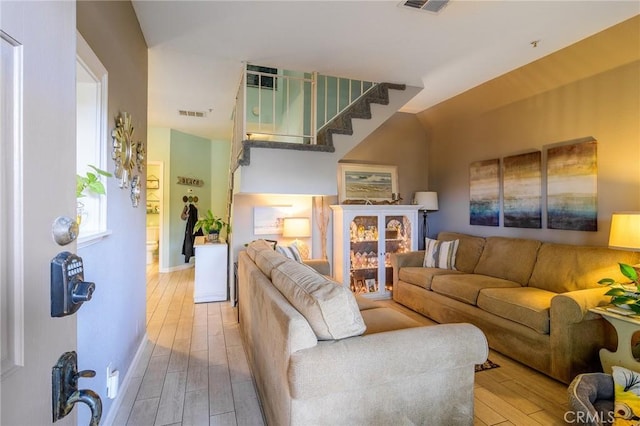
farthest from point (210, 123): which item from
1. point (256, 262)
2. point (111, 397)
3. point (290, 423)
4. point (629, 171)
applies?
point (629, 171)

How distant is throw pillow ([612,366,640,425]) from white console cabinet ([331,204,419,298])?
2672 mm

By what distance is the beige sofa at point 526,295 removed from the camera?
7.34 feet

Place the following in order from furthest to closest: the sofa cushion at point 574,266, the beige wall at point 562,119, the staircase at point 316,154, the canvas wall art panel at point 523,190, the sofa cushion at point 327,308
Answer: the canvas wall art panel at point 523,190
the staircase at point 316,154
the beige wall at point 562,119
the sofa cushion at point 574,266
the sofa cushion at point 327,308

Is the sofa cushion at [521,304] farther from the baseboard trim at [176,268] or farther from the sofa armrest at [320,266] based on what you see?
the baseboard trim at [176,268]

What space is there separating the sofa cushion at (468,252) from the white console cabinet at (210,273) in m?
3.15

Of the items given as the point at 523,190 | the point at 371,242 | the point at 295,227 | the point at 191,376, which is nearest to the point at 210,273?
the point at 295,227

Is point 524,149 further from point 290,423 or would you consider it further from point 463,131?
point 290,423

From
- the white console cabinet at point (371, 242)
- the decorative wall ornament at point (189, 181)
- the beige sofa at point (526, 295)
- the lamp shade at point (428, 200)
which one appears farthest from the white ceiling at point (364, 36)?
the decorative wall ornament at point (189, 181)

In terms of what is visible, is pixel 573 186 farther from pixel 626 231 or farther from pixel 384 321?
pixel 384 321

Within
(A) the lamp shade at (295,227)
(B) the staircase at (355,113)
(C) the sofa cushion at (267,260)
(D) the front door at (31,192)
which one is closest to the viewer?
(D) the front door at (31,192)

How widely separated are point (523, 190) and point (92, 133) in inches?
161

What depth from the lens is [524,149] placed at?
3.62 metres

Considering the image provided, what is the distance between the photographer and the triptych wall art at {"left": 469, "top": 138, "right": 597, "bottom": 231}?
2986 millimetres

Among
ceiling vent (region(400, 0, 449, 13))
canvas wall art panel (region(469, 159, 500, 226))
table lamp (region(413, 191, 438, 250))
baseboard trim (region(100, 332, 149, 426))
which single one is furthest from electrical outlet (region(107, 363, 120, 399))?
canvas wall art panel (region(469, 159, 500, 226))
